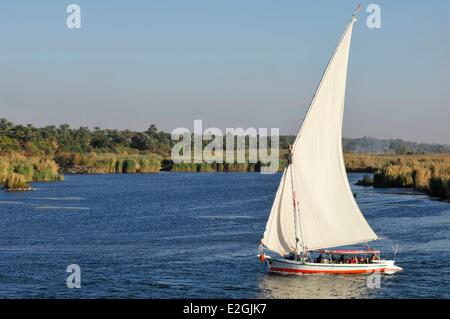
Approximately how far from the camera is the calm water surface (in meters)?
44.8

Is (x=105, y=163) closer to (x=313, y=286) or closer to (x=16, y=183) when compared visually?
(x=16, y=183)

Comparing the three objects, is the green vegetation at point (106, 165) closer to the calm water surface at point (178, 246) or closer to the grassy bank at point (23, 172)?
the grassy bank at point (23, 172)

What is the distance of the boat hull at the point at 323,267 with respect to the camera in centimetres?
4709

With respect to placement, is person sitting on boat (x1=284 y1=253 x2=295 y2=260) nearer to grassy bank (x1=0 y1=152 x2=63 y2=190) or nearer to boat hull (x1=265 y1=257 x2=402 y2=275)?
boat hull (x1=265 y1=257 x2=402 y2=275)

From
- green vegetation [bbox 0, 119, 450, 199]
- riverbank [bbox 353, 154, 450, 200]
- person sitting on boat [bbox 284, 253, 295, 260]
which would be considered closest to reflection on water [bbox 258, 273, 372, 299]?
person sitting on boat [bbox 284, 253, 295, 260]

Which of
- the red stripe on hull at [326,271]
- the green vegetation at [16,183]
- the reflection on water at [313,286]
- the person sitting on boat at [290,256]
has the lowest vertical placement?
the reflection on water at [313,286]

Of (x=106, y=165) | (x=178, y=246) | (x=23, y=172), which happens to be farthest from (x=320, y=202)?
(x=106, y=165)

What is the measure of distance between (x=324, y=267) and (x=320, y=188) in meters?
4.56

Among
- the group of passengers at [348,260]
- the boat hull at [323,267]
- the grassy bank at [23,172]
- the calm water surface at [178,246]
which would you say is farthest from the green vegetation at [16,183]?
the group of passengers at [348,260]

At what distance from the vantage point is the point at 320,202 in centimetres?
4834

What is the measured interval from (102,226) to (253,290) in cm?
3076
